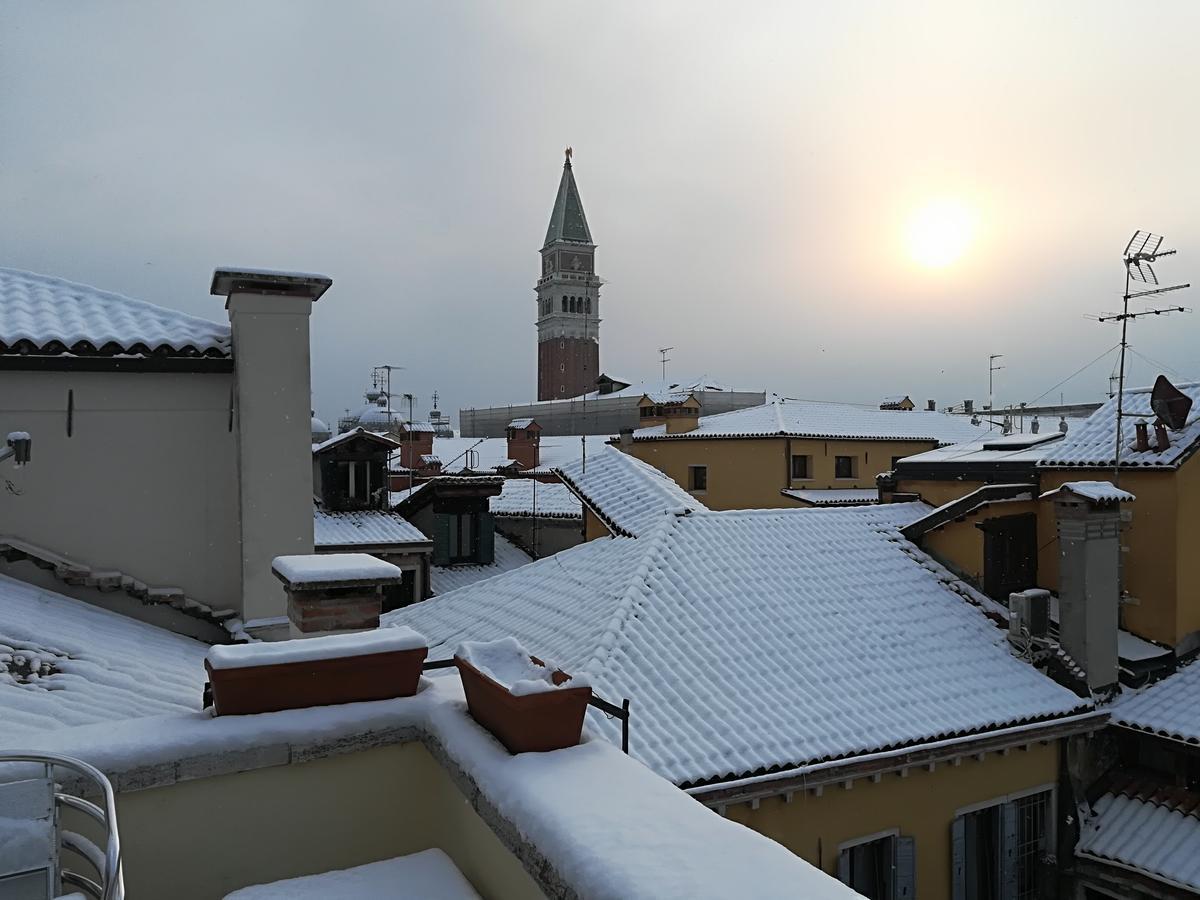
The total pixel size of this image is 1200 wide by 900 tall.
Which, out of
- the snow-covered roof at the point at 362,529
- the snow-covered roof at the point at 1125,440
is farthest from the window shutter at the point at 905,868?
the snow-covered roof at the point at 362,529

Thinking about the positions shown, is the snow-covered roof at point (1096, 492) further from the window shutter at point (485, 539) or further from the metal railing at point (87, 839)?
the window shutter at point (485, 539)

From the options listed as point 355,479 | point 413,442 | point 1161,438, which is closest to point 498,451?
point 413,442

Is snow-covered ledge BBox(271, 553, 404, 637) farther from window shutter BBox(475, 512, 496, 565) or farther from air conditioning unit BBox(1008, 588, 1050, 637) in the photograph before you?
window shutter BBox(475, 512, 496, 565)

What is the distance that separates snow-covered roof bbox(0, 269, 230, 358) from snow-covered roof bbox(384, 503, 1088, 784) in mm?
3904

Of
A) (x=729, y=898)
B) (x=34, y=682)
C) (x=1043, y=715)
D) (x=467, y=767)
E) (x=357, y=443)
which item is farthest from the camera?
(x=357, y=443)

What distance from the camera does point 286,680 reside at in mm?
2594

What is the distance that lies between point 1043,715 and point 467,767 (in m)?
7.02

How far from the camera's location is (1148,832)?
24.4ft

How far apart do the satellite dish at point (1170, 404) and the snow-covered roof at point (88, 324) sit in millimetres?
10846

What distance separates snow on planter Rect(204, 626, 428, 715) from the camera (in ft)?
8.36

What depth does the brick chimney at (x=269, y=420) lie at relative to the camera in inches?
248

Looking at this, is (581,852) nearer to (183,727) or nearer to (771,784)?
(183,727)

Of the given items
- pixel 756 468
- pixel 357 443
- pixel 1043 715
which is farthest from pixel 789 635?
pixel 756 468

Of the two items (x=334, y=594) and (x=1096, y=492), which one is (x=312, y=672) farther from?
(x=1096, y=492)
